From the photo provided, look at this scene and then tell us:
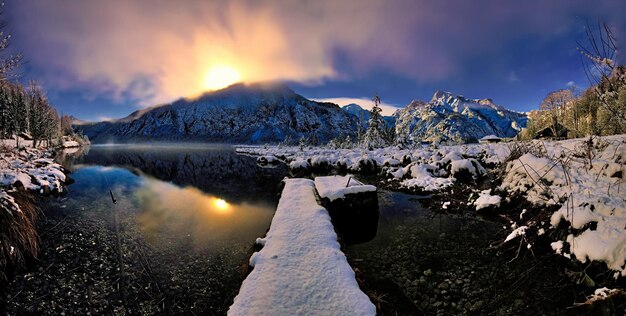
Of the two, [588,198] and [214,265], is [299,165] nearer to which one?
[214,265]

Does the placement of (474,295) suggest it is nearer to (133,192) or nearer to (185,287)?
(185,287)

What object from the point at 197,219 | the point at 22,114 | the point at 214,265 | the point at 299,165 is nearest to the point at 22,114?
the point at 22,114

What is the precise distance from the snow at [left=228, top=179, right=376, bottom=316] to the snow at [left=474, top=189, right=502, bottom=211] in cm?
767

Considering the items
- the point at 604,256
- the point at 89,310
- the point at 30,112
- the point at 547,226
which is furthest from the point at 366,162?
the point at 30,112

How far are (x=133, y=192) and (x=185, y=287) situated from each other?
638 inches

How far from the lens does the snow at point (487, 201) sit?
11.2 metres

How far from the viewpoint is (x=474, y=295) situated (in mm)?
6172

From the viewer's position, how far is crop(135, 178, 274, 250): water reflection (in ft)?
34.1

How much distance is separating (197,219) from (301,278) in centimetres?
939

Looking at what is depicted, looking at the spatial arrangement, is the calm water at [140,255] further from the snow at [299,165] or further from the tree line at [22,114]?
the tree line at [22,114]

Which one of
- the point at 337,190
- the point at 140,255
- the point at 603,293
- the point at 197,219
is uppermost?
the point at 337,190

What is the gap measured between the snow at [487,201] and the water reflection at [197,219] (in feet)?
30.6

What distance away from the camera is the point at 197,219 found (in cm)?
1289

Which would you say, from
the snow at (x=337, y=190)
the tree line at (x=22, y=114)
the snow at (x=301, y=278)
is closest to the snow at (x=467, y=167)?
the snow at (x=337, y=190)
